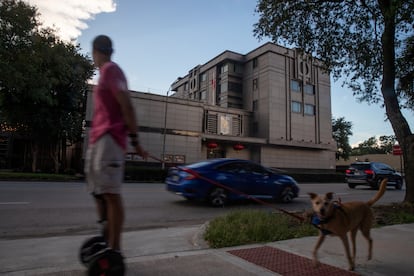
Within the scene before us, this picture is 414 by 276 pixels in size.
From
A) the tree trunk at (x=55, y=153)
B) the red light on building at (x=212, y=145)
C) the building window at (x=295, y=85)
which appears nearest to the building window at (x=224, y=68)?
the building window at (x=295, y=85)

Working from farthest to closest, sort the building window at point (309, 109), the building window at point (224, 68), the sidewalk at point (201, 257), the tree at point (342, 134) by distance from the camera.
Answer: the tree at point (342, 134), the building window at point (224, 68), the building window at point (309, 109), the sidewalk at point (201, 257)

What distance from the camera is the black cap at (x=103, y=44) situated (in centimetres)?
275

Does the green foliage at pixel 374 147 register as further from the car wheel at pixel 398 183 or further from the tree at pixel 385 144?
the car wheel at pixel 398 183

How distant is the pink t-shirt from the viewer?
257cm

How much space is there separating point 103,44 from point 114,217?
57.9 inches

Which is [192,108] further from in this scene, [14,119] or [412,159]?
[412,159]

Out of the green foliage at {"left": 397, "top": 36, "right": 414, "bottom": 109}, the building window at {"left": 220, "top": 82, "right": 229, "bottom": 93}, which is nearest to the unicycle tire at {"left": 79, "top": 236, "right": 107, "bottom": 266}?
the green foliage at {"left": 397, "top": 36, "right": 414, "bottom": 109}

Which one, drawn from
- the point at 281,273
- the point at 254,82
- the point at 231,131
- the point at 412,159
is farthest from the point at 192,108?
the point at 281,273

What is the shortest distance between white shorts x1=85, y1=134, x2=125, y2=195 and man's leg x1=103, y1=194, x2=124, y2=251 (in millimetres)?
73

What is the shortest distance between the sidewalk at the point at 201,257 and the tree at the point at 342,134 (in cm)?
5732

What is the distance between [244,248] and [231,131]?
1313 inches

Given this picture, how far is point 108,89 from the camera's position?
2.61 metres

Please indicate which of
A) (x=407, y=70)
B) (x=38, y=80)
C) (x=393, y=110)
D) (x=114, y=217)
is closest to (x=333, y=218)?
(x=114, y=217)

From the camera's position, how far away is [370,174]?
1934 cm
